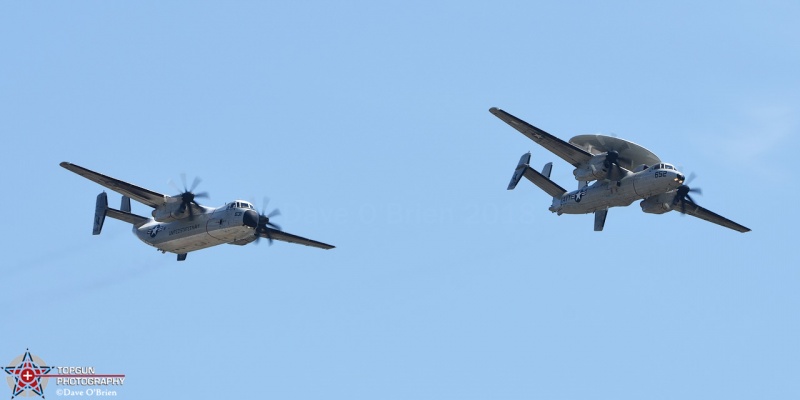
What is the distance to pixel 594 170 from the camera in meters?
60.1

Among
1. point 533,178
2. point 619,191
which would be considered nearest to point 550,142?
point 533,178

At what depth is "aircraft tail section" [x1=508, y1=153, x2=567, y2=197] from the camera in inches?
2480

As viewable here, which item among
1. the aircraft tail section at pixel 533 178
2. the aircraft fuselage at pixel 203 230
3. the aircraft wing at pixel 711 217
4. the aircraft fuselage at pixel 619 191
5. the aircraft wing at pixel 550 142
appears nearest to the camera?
the aircraft fuselage at pixel 203 230

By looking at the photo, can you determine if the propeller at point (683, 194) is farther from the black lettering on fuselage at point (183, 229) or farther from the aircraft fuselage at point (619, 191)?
the black lettering on fuselage at point (183, 229)

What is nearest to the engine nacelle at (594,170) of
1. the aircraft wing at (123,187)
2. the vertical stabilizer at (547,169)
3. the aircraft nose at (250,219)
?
the vertical stabilizer at (547,169)

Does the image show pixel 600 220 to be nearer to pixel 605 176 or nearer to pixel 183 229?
pixel 605 176

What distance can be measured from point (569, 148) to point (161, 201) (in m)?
17.6

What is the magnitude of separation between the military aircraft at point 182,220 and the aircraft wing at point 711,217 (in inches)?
732

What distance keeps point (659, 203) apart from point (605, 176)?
3.34m

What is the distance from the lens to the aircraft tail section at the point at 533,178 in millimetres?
63000

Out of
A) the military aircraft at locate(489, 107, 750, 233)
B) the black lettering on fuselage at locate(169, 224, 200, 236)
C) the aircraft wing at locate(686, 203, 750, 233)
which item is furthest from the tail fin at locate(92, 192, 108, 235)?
the aircraft wing at locate(686, 203, 750, 233)

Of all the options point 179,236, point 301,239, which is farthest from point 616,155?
point 179,236

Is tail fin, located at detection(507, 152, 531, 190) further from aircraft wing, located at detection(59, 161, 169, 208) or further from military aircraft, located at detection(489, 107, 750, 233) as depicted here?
aircraft wing, located at detection(59, 161, 169, 208)

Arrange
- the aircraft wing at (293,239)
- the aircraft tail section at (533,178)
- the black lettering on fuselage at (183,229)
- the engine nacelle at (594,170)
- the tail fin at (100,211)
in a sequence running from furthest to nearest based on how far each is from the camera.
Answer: the aircraft tail section at (533,178) → the aircraft wing at (293,239) → the tail fin at (100,211) → the engine nacelle at (594,170) → the black lettering on fuselage at (183,229)
